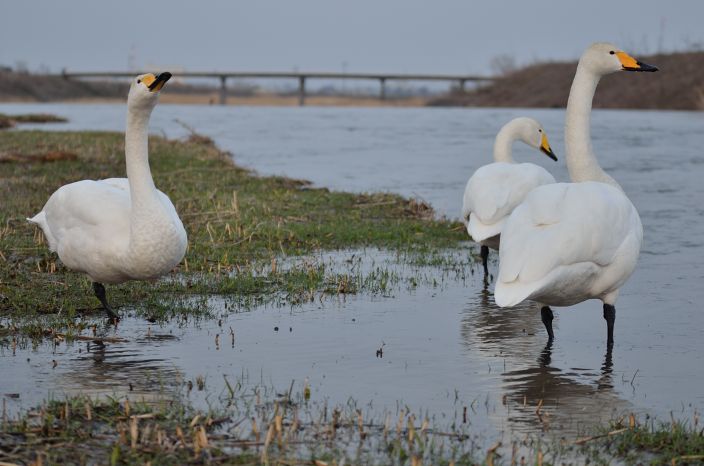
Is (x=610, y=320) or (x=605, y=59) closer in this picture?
(x=610, y=320)

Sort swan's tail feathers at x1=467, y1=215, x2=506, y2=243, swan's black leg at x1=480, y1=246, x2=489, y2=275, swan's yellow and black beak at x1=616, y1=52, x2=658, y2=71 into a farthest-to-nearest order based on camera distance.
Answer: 1. swan's black leg at x1=480, y1=246, x2=489, y2=275
2. swan's tail feathers at x1=467, y1=215, x2=506, y2=243
3. swan's yellow and black beak at x1=616, y1=52, x2=658, y2=71

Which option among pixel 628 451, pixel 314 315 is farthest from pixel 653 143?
pixel 628 451

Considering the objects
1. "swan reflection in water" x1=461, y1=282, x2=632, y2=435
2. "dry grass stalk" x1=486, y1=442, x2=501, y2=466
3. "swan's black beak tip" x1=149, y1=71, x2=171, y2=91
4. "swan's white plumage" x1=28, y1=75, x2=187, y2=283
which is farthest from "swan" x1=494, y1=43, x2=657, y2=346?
"swan's black beak tip" x1=149, y1=71, x2=171, y2=91

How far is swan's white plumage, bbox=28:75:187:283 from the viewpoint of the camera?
669 cm

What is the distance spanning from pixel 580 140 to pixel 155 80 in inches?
127

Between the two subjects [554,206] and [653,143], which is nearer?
[554,206]

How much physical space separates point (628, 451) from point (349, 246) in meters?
5.90

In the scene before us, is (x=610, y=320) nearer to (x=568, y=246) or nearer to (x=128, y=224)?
(x=568, y=246)

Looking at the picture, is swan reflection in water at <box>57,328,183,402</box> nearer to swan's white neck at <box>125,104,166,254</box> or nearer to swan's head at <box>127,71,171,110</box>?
swan's white neck at <box>125,104,166,254</box>

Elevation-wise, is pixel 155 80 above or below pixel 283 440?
above

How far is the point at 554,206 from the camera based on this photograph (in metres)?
6.28

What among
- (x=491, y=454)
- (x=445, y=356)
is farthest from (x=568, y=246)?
(x=491, y=454)

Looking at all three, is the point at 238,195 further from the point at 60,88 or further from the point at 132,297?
the point at 60,88

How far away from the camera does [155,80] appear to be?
22.3ft
